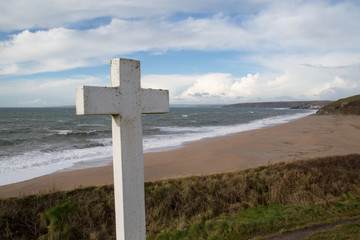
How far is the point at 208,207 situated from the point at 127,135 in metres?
3.51

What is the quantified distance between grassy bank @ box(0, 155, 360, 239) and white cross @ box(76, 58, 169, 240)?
2.00 meters

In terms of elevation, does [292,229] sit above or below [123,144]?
below

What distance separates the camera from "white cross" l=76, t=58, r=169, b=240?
2637mm

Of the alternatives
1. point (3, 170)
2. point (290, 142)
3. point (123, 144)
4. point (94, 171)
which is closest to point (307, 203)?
point (123, 144)

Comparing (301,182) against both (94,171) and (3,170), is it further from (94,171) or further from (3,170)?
(3,170)

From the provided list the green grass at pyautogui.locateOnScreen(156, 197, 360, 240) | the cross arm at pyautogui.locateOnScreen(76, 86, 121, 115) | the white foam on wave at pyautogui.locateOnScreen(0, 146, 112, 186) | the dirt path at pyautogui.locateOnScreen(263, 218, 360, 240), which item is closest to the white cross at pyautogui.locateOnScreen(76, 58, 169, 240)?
the cross arm at pyautogui.locateOnScreen(76, 86, 121, 115)

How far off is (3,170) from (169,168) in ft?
24.8

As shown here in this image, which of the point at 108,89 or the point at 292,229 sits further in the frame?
the point at 292,229

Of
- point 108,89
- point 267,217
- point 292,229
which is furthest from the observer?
point 267,217

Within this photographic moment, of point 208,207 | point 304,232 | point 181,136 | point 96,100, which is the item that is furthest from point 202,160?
point 96,100

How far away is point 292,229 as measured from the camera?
4.73 meters

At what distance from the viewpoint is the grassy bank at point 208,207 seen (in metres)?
4.74

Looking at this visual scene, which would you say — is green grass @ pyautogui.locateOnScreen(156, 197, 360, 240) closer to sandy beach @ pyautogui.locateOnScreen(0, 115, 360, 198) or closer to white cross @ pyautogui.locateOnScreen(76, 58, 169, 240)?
white cross @ pyautogui.locateOnScreen(76, 58, 169, 240)

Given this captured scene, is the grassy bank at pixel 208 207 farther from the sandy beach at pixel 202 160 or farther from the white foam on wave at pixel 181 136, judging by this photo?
the white foam on wave at pixel 181 136
